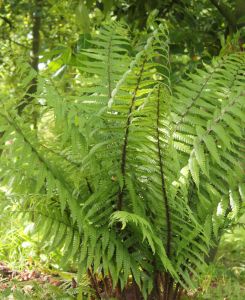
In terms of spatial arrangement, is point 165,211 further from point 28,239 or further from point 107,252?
point 28,239

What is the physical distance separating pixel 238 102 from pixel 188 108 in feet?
0.59

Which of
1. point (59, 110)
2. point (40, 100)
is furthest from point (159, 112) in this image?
point (40, 100)

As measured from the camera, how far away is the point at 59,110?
1.62 meters

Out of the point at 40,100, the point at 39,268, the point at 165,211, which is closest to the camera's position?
the point at 165,211

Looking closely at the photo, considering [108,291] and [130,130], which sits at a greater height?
[130,130]

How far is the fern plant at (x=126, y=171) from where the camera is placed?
1623 millimetres

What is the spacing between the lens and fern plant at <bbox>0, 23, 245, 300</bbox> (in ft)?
5.32

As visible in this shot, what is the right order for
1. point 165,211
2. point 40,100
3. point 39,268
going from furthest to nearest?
point 39,268, point 40,100, point 165,211

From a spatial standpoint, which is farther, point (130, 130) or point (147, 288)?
point (147, 288)

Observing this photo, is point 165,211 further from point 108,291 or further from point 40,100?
point 40,100

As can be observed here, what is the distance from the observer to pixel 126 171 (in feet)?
5.69

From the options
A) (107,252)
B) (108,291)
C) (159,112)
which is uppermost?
(159,112)

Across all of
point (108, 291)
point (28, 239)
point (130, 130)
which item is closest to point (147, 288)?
point (108, 291)

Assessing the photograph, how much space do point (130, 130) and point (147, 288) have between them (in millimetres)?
658
